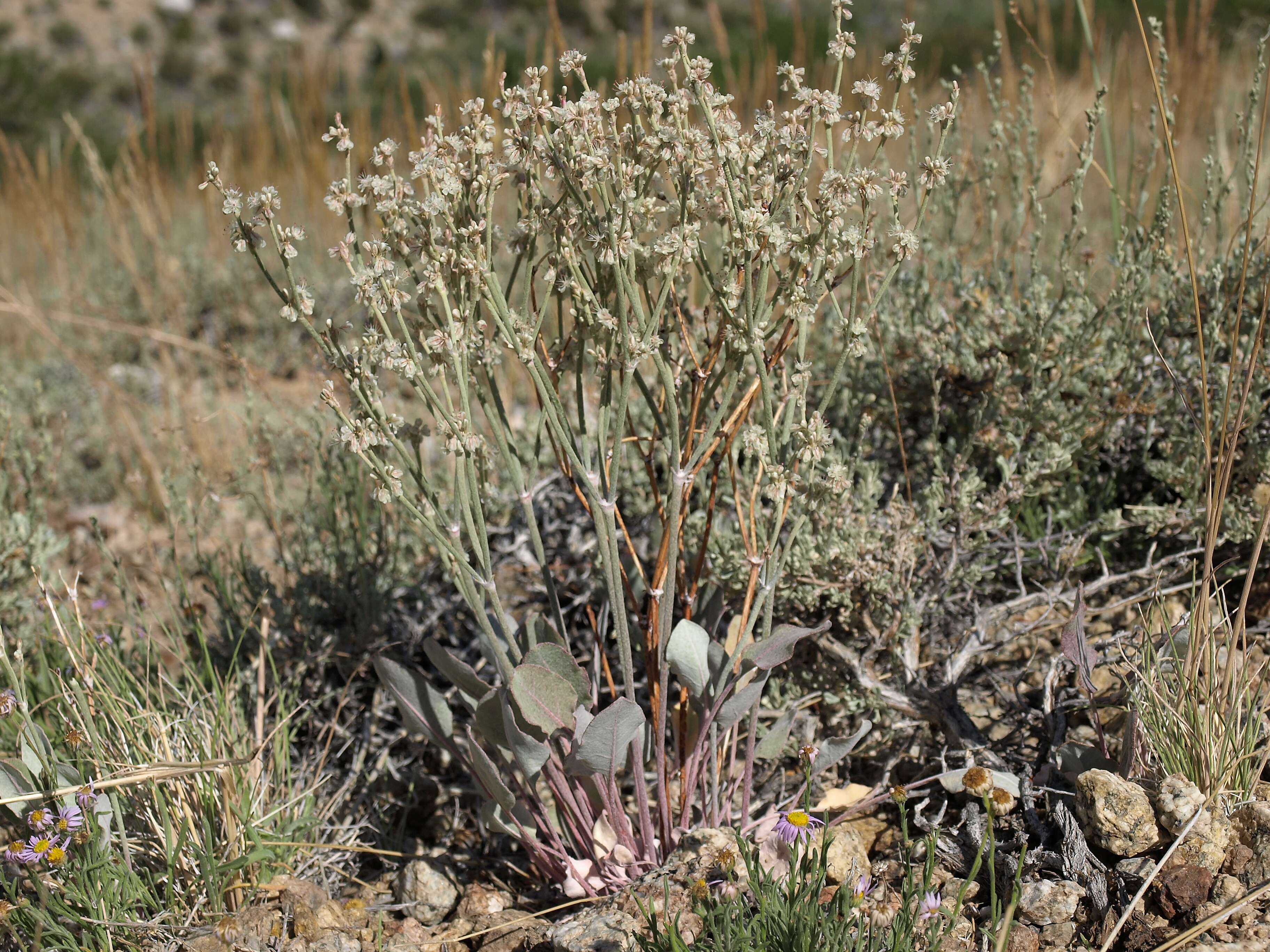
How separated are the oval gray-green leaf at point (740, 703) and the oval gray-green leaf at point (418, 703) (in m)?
0.50

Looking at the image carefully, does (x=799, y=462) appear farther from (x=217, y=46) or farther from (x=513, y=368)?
(x=217, y=46)

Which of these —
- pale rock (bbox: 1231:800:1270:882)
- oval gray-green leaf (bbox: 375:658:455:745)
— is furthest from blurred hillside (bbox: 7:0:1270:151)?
pale rock (bbox: 1231:800:1270:882)

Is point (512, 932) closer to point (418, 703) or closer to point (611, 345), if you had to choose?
point (418, 703)

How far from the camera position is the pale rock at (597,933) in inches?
58.5

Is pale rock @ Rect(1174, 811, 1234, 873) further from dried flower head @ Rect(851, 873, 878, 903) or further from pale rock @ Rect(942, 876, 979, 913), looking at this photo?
dried flower head @ Rect(851, 873, 878, 903)

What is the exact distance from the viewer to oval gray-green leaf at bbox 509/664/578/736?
1.49m

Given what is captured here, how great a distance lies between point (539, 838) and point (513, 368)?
2.01 m

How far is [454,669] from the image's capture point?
1.67 m

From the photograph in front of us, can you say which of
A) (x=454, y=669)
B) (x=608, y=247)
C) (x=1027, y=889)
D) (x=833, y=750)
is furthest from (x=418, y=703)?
(x=1027, y=889)

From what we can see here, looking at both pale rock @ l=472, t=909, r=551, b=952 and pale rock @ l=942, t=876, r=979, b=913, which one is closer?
pale rock @ l=942, t=876, r=979, b=913

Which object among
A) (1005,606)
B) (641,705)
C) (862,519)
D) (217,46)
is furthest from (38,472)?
(217,46)

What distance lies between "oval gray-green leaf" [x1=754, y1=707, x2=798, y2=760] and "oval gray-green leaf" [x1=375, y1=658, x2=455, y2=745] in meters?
0.56

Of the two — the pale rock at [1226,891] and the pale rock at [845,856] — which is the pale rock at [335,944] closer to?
the pale rock at [845,856]

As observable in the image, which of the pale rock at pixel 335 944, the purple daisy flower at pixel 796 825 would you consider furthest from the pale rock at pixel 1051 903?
the pale rock at pixel 335 944
